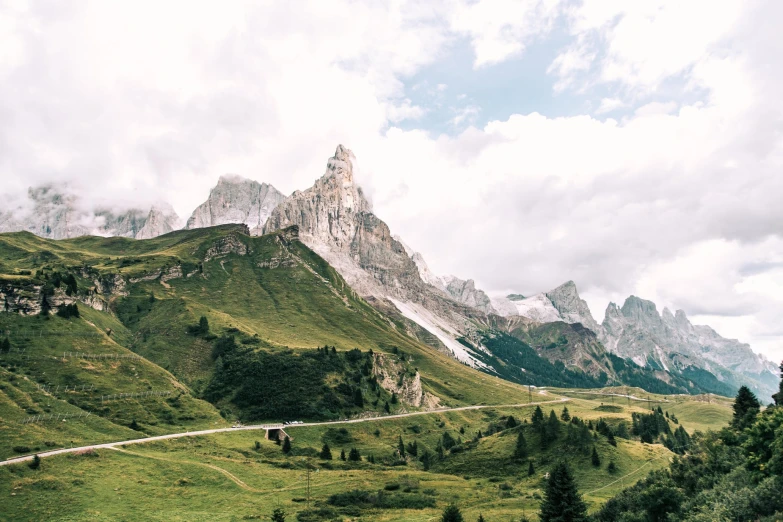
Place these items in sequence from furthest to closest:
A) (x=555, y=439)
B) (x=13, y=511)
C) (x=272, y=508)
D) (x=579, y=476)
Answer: (x=555, y=439)
(x=579, y=476)
(x=272, y=508)
(x=13, y=511)

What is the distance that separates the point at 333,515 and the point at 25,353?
150 m

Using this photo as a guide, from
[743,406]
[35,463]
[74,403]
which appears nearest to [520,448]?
[743,406]

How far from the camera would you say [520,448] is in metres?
155

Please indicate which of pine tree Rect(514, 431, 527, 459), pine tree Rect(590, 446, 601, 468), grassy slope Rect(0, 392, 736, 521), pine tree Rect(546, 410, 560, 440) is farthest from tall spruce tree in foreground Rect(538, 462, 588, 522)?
pine tree Rect(546, 410, 560, 440)

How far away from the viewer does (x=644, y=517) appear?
3511 inches

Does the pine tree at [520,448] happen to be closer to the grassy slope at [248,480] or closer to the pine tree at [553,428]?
the grassy slope at [248,480]

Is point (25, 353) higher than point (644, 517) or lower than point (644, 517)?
higher

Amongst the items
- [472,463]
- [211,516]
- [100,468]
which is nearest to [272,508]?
[211,516]

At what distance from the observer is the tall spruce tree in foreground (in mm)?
78500

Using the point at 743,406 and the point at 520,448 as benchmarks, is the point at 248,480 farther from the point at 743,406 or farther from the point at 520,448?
the point at 743,406

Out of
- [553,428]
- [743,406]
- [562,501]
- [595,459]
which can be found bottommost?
[595,459]

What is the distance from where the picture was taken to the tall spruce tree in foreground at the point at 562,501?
78.5 m

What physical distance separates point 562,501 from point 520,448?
7849cm

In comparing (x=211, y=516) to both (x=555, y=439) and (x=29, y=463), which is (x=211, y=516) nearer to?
(x=29, y=463)
